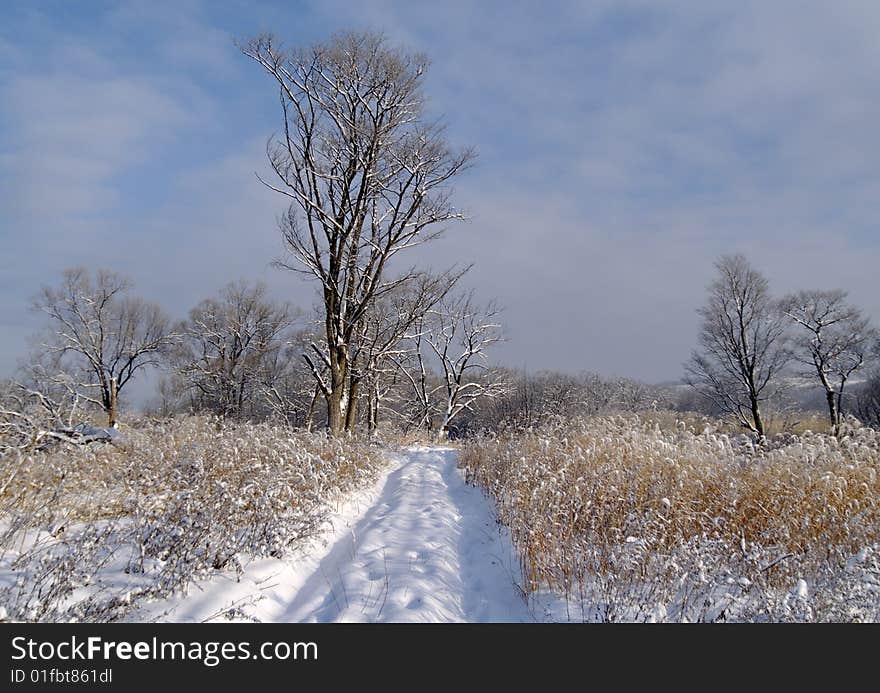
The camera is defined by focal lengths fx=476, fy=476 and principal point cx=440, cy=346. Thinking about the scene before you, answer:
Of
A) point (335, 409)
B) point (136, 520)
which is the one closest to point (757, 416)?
point (335, 409)

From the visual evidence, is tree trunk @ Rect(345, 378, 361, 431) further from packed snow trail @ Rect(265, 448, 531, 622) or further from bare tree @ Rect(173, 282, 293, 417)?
bare tree @ Rect(173, 282, 293, 417)

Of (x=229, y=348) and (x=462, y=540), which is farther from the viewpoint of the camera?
(x=229, y=348)

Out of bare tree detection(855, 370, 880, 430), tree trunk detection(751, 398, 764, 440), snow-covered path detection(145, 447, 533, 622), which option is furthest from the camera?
tree trunk detection(751, 398, 764, 440)

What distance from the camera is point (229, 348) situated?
38.1m

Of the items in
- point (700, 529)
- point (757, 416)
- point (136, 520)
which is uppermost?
point (136, 520)

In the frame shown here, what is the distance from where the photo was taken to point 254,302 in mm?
38969

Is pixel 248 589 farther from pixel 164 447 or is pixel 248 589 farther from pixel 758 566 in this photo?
pixel 164 447

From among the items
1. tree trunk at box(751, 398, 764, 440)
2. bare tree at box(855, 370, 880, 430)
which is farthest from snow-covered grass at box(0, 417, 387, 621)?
bare tree at box(855, 370, 880, 430)

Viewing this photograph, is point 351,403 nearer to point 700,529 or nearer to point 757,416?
point 700,529

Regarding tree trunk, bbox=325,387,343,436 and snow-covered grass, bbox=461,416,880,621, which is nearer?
snow-covered grass, bbox=461,416,880,621

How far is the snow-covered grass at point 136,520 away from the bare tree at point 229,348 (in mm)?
30737

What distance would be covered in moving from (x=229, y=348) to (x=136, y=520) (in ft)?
119

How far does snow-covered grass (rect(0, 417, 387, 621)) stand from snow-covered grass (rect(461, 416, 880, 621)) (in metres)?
2.83

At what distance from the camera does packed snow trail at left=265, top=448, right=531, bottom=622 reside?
396cm
